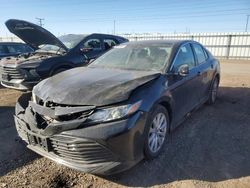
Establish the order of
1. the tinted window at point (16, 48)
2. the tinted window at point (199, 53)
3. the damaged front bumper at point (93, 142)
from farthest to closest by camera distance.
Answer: the tinted window at point (16, 48) → the tinted window at point (199, 53) → the damaged front bumper at point (93, 142)

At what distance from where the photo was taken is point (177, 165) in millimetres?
3119

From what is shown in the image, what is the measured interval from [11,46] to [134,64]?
312 inches

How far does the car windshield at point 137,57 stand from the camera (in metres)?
3.76

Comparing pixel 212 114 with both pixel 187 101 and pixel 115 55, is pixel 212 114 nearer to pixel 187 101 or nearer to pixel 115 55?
pixel 187 101

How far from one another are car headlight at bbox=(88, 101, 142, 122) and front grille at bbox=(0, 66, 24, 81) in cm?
418

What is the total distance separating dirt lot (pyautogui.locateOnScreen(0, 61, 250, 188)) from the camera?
2789 mm

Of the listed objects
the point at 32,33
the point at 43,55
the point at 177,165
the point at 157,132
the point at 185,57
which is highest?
the point at 32,33

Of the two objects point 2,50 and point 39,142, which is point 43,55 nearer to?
point 2,50

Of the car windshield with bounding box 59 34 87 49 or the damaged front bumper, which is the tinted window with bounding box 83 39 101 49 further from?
the damaged front bumper

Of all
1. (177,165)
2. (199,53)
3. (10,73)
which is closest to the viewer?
(177,165)

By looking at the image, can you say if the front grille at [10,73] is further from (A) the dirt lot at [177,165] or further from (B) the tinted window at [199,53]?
(B) the tinted window at [199,53]

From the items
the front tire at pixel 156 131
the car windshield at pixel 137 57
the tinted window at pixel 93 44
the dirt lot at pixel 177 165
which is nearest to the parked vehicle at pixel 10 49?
the tinted window at pixel 93 44

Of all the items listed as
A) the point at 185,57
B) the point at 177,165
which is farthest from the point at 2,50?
the point at 177,165

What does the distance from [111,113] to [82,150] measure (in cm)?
50
